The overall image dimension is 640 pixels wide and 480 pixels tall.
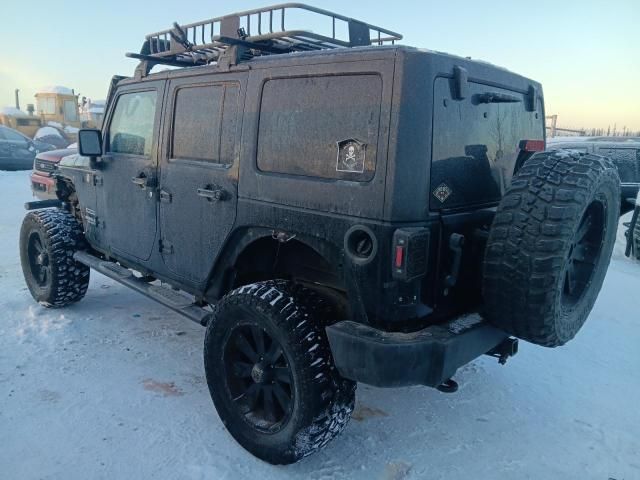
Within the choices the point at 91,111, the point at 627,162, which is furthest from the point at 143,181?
the point at 91,111

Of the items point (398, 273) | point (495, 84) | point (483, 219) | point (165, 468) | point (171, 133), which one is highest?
point (495, 84)

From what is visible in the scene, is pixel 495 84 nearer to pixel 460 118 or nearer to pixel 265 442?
pixel 460 118

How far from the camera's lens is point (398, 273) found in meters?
2.28

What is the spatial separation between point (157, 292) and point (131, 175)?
3.11 feet

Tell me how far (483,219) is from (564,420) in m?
1.50

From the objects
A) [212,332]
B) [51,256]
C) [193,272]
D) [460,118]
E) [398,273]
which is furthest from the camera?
→ [51,256]

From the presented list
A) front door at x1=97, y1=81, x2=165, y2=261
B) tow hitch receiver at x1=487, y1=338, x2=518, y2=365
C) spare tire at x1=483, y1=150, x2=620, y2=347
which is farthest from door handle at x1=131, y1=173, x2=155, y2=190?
tow hitch receiver at x1=487, y1=338, x2=518, y2=365

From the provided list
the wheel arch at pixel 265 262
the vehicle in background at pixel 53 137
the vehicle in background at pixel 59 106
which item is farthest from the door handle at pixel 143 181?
the vehicle in background at pixel 59 106

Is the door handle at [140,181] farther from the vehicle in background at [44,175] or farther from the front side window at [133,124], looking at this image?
the vehicle in background at [44,175]

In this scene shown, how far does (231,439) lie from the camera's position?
9.72 ft

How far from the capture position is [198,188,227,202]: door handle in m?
3.08

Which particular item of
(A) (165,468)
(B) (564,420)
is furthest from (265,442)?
(B) (564,420)

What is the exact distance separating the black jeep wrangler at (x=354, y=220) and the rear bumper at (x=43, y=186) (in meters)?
6.27

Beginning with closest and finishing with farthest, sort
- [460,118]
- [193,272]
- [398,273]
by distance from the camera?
1. [398,273]
2. [460,118]
3. [193,272]
